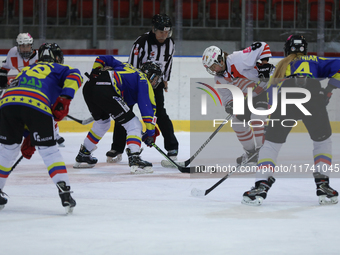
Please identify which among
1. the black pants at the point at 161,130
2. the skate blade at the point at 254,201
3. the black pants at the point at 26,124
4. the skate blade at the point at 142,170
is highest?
the black pants at the point at 26,124

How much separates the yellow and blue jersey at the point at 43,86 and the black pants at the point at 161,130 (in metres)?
1.69

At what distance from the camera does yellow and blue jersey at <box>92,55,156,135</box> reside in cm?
350

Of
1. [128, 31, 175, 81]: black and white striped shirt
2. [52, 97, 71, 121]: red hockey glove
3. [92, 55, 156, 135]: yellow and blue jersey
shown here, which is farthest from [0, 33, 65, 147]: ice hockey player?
[52, 97, 71, 121]: red hockey glove

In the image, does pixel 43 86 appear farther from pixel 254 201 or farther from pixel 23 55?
pixel 23 55

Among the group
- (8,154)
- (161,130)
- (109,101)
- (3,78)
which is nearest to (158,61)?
(161,130)

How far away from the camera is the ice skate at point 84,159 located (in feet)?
12.5

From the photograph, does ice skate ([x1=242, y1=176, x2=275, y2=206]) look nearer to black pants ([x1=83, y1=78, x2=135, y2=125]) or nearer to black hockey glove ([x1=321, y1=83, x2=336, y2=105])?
black hockey glove ([x1=321, y1=83, x2=336, y2=105])

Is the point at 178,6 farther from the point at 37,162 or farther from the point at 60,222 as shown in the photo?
the point at 60,222

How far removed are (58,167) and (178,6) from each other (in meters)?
4.83

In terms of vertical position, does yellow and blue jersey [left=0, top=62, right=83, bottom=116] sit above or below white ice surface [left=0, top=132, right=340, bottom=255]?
above

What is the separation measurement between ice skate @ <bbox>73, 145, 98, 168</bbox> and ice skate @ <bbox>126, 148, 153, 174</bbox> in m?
0.46

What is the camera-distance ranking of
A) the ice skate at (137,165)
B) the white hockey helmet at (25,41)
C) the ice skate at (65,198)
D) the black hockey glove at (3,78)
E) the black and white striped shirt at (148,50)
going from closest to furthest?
the ice skate at (65,198)
the ice skate at (137,165)
the black and white striped shirt at (148,50)
the black hockey glove at (3,78)
the white hockey helmet at (25,41)

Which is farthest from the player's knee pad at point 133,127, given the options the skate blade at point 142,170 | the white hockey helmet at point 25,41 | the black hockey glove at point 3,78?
the white hockey helmet at point 25,41

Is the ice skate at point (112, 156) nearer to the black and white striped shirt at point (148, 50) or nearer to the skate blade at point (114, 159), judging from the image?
the skate blade at point (114, 159)
